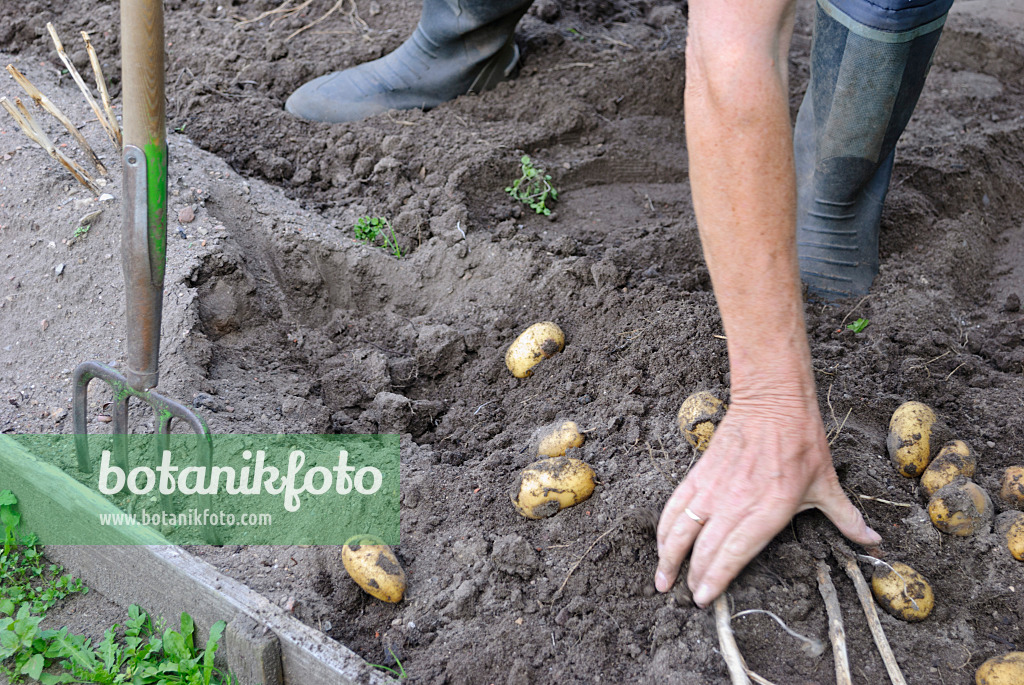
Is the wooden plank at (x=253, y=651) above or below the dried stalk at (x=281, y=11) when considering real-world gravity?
below

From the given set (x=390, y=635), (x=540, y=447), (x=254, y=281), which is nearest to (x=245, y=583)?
(x=390, y=635)

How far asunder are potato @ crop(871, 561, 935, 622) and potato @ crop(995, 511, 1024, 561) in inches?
9.4

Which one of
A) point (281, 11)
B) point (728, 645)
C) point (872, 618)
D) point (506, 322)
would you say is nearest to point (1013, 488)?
point (872, 618)

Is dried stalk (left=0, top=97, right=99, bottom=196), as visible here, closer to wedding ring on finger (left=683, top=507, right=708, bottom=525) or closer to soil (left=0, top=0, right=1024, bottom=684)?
soil (left=0, top=0, right=1024, bottom=684)

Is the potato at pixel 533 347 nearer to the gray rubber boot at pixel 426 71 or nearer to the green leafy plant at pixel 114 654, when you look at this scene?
the green leafy plant at pixel 114 654

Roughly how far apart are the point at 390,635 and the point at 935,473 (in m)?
1.41

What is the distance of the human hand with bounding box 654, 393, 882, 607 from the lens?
63.4 inches

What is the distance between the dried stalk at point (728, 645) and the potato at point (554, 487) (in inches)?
17.8

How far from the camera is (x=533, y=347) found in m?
2.60

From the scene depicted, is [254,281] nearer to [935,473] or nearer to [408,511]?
[408,511]

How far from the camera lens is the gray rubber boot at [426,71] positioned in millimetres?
3896

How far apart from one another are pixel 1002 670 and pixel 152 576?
1.90 meters

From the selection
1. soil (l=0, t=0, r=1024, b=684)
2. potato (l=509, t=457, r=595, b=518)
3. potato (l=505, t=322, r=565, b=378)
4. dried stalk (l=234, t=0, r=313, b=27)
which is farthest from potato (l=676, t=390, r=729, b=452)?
dried stalk (l=234, t=0, r=313, b=27)

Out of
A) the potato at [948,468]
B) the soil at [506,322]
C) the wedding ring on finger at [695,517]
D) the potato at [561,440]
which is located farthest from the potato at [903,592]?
the potato at [561,440]
